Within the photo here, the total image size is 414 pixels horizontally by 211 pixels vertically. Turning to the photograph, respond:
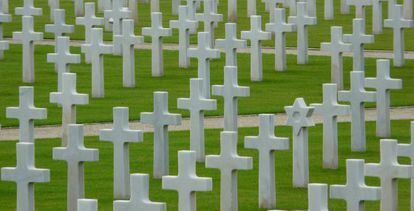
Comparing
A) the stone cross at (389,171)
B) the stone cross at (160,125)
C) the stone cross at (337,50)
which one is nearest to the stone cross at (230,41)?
the stone cross at (337,50)

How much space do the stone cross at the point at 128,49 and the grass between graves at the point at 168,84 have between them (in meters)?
0.17

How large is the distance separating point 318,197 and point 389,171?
2005mm

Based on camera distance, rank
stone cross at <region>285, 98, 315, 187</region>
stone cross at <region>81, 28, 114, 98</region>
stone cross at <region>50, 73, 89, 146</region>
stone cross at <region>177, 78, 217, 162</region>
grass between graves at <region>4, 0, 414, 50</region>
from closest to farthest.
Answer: stone cross at <region>285, 98, 315, 187</region> < stone cross at <region>177, 78, 217, 162</region> < stone cross at <region>50, 73, 89, 146</region> < stone cross at <region>81, 28, 114, 98</region> < grass between graves at <region>4, 0, 414, 50</region>

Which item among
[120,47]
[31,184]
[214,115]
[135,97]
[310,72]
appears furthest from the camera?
[120,47]

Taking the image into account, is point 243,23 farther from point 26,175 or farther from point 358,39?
point 26,175

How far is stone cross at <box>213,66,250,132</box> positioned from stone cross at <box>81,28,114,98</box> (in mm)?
5117

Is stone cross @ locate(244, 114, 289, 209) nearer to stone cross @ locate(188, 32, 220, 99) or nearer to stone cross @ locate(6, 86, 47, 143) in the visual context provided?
stone cross @ locate(6, 86, 47, 143)

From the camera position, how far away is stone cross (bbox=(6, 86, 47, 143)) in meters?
17.6

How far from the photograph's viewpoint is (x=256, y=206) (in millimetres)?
16312

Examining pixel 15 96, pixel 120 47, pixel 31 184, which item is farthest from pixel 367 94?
pixel 120 47

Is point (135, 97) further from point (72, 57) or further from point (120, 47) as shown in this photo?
point (120, 47)

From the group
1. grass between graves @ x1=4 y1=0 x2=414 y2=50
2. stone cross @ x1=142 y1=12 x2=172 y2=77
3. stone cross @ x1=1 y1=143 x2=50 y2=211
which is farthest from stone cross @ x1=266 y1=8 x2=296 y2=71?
stone cross @ x1=1 y1=143 x2=50 y2=211

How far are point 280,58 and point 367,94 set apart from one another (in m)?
7.81

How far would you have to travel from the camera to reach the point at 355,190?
14.1 meters
